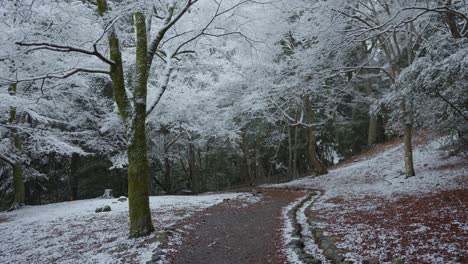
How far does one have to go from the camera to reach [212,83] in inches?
866

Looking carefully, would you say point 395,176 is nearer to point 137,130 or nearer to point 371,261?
point 371,261

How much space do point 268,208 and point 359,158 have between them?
43.2 feet

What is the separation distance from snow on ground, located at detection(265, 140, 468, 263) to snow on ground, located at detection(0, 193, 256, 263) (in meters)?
3.69

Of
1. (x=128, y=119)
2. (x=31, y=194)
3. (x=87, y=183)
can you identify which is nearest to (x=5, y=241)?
(x=128, y=119)

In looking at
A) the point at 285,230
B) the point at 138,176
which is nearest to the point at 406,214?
the point at 285,230

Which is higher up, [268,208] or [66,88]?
[66,88]

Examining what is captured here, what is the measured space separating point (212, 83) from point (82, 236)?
14.6m

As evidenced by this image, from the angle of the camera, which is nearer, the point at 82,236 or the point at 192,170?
the point at 82,236

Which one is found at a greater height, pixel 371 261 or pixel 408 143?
pixel 408 143

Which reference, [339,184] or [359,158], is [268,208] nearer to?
[339,184]

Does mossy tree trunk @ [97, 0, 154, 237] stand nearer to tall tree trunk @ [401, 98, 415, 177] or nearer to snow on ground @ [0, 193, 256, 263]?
snow on ground @ [0, 193, 256, 263]

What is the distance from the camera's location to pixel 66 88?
16281 mm

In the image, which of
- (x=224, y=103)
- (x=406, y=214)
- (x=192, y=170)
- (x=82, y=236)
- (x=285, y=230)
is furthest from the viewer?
(x=192, y=170)

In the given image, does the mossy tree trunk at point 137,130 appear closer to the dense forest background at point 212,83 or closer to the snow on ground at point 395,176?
the dense forest background at point 212,83
